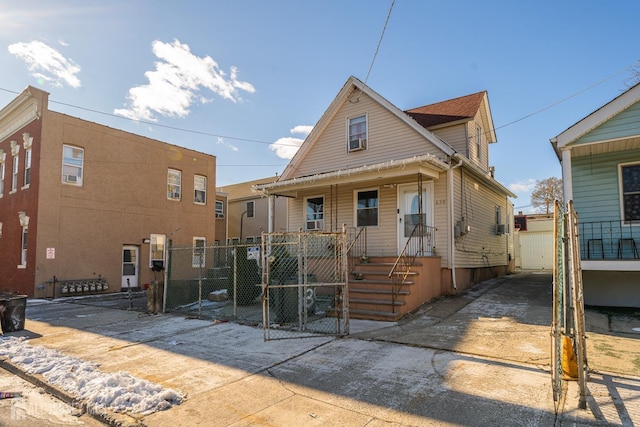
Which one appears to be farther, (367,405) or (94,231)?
(94,231)

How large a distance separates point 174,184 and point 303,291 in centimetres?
1480

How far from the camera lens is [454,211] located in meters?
11.5

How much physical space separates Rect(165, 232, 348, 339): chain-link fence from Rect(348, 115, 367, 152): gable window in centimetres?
347

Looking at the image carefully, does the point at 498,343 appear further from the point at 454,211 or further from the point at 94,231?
the point at 94,231

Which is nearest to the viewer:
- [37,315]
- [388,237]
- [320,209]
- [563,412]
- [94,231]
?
[563,412]

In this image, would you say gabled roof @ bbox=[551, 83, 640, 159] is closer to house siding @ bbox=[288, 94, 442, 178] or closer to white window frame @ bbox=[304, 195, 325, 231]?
house siding @ bbox=[288, 94, 442, 178]

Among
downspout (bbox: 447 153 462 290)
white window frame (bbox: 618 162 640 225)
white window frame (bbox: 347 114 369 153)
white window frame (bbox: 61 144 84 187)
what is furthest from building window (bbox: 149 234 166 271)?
white window frame (bbox: 618 162 640 225)

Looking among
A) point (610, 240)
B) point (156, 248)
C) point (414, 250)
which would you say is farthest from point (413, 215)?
point (156, 248)

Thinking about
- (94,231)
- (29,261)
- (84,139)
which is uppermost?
(84,139)

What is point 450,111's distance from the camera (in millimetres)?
14344

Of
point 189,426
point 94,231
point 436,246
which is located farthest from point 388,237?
point 94,231

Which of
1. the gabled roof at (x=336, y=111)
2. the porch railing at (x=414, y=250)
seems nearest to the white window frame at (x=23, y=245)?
the gabled roof at (x=336, y=111)

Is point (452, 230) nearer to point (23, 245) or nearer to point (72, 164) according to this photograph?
point (72, 164)

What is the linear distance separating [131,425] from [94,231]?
1518 centimetres
